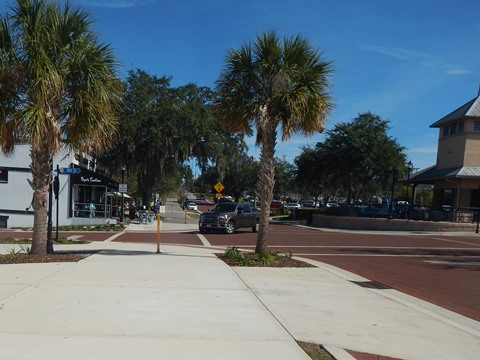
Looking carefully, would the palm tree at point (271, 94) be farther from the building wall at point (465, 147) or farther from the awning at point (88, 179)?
the building wall at point (465, 147)

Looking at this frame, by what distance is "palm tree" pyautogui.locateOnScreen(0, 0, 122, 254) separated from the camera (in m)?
10.8

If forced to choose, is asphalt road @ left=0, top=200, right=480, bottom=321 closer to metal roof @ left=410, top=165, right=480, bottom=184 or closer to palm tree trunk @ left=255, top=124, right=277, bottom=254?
palm tree trunk @ left=255, top=124, right=277, bottom=254

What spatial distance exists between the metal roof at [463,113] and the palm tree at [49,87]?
97.9ft

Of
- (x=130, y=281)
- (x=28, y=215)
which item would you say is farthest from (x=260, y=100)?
(x=28, y=215)

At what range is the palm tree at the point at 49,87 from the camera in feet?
35.6

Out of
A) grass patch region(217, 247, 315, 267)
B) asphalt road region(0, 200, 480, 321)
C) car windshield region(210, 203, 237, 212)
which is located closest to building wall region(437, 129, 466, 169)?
asphalt road region(0, 200, 480, 321)

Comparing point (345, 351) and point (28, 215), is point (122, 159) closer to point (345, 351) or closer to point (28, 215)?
point (28, 215)

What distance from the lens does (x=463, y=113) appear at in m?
35.0

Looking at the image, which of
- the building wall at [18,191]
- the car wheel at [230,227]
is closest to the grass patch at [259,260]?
the car wheel at [230,227]

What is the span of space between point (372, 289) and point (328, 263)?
14.6ft

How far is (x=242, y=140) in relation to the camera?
142 ft

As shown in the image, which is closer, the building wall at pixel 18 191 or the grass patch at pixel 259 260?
the grass patch at pixel 259 260

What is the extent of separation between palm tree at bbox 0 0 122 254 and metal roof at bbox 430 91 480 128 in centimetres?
2983

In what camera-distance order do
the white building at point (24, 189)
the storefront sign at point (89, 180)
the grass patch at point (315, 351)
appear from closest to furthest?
the grass patch at point (315, 351), the white building at point (24, 189), the storefront sign at point (89, 180)
